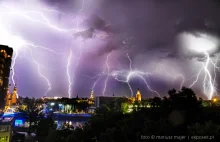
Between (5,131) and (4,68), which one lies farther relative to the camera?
(4,68)

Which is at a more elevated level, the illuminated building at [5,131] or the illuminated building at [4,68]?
the illuminated building at [4,68]

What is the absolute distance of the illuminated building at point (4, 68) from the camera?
2456 inches

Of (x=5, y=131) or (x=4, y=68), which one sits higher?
(x=4, y=68)

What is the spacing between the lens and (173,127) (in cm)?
1493

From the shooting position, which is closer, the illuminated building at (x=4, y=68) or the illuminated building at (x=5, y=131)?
the illuminated building at (x=5, y=131)

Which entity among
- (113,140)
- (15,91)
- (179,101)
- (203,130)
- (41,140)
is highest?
(15,91)

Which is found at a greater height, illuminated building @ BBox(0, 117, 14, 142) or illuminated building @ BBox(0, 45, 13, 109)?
illuminated building @ BBox(0, 45, 13, 109)

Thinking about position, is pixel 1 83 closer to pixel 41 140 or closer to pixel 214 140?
pixel 41 140

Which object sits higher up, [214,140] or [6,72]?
[6,72]

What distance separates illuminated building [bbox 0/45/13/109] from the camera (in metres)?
62.4

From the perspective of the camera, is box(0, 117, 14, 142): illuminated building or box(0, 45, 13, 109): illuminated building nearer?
box(0, 117, 14, 142): illuminated building

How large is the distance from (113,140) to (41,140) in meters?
22.1

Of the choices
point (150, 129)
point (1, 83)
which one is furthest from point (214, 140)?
point (1, 83)

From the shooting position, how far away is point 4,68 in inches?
2506
